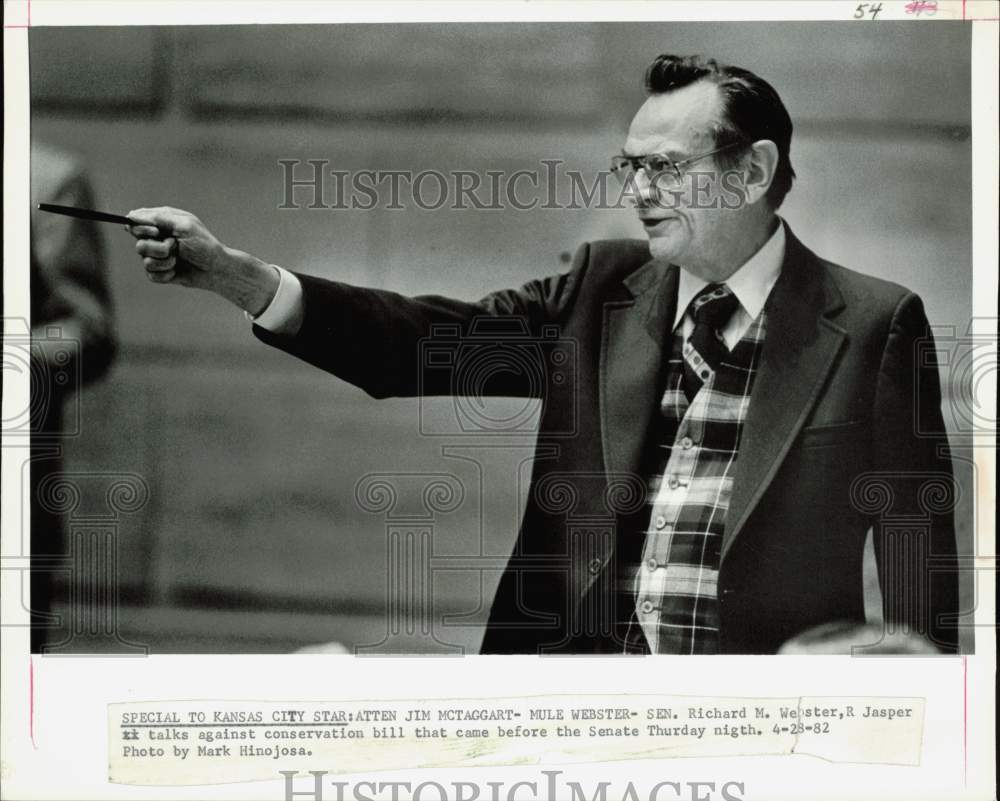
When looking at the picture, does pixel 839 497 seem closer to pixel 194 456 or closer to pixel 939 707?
pixel 939 707

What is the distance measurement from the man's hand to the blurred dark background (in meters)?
0.04

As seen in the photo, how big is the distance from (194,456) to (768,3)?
6.33 feet

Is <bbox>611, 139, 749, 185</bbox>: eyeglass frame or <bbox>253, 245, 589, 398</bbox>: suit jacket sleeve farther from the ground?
<bbox>611, 139, 749, 185</bbox>: eyeglass frame

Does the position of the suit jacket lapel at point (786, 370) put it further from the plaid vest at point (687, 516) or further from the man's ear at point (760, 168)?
the man's ear at point (760, 168)

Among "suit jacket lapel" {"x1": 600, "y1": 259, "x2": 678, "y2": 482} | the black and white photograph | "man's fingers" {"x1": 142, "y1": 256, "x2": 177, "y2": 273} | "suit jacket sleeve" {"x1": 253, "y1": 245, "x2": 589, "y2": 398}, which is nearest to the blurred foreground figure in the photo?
the black and white photograph

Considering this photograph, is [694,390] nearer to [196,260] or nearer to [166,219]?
[196,260]

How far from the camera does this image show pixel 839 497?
2.98 meters

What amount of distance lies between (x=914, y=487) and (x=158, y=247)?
6.85 feet

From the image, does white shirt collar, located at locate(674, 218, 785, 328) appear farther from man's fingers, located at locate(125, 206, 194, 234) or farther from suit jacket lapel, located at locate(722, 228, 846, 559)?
man's fingers, located at locate(125, 206, 194, 234)

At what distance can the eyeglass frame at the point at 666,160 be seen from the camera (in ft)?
9.82

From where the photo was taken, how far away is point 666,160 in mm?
3000

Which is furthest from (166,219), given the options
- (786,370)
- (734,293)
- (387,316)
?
(786,370)

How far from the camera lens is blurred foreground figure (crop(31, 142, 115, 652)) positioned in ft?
10.1

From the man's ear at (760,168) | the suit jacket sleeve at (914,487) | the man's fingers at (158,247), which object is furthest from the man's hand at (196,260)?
the suit jacket sleeve at (914,487)
